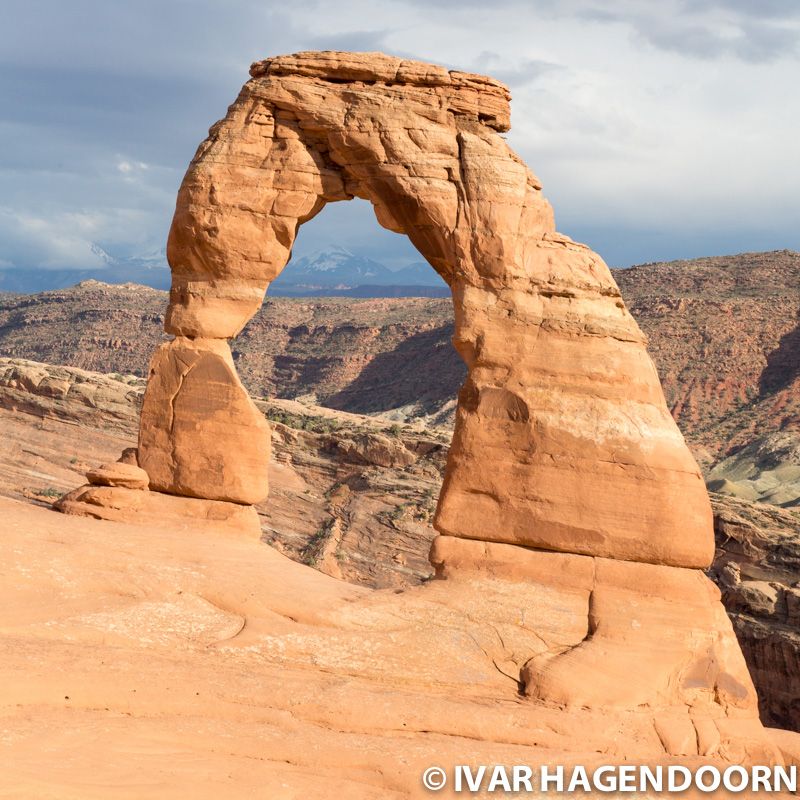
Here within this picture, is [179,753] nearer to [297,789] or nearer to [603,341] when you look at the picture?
[297,789]

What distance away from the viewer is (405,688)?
12.7m

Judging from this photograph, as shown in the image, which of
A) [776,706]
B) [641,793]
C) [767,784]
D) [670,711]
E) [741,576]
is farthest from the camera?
[741,576]

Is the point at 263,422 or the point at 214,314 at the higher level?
the point at 214,314

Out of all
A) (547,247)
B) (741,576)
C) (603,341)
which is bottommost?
(741,576)

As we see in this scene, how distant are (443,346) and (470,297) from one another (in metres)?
70.1

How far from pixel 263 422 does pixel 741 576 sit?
18.1 meters

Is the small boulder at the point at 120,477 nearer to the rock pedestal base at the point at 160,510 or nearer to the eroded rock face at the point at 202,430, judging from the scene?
the rock pedestal base at the point at 160,510

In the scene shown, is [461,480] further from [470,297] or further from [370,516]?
[370,516]

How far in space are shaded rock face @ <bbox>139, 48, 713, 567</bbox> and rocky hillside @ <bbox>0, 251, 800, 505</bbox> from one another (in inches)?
→ 1362

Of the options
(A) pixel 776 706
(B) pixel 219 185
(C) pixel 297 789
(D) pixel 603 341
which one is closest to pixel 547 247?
(D) pixel 603 341

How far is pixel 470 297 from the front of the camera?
50.9 feet

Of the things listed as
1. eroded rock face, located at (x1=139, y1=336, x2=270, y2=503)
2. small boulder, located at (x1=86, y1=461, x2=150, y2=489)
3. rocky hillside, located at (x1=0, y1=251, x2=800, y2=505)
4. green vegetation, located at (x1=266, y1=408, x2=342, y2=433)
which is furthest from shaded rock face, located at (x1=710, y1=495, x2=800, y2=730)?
small boulder, located at (x1=86, y1=461, x2=150, y2=489)

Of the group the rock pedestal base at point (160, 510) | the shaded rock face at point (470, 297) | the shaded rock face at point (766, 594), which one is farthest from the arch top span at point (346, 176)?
the shaded rock face at point (766, 594)

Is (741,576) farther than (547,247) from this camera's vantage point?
Yes
